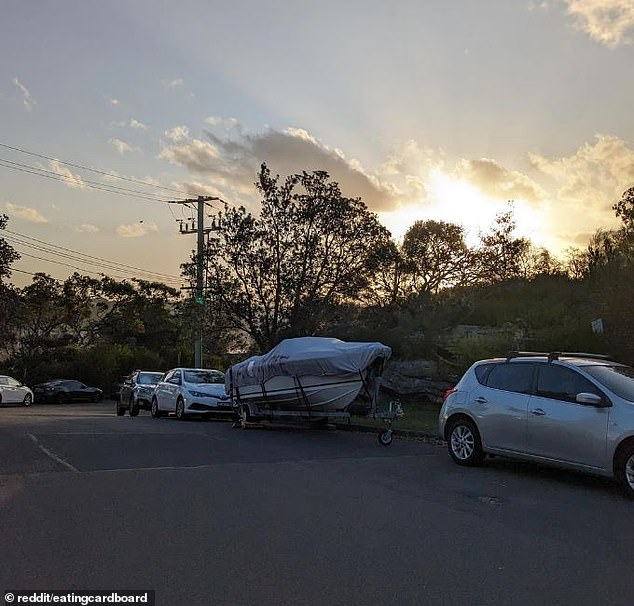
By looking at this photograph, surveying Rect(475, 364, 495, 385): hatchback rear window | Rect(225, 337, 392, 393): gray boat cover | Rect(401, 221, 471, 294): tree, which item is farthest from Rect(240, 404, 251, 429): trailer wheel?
Rect(401, 221, 471, 294): tree

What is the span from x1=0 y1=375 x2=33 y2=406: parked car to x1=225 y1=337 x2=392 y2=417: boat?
23090 mm

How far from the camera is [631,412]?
8844mm

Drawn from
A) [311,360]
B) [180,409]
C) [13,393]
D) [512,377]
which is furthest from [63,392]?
[512,377]

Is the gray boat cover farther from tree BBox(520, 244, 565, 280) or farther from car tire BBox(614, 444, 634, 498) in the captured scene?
tree BBox(520, 244, 565, 280)

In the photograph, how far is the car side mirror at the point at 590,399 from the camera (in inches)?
361

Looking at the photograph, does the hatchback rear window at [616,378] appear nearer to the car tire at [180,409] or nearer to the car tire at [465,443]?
the car tire at [465,443]

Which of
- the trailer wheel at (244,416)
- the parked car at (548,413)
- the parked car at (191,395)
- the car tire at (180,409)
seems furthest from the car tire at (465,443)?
the car tire at (180,409)

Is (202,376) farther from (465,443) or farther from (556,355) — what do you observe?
(556,355)

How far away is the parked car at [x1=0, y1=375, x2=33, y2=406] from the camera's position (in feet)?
119

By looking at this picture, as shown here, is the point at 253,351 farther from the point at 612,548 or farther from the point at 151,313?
the point at 151,313

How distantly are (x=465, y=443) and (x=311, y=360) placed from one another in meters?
5.26

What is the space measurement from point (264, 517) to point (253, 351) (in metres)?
19.1

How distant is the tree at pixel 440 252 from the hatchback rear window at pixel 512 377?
2810 centimetres

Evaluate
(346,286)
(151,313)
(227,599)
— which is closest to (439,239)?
(346,286)
